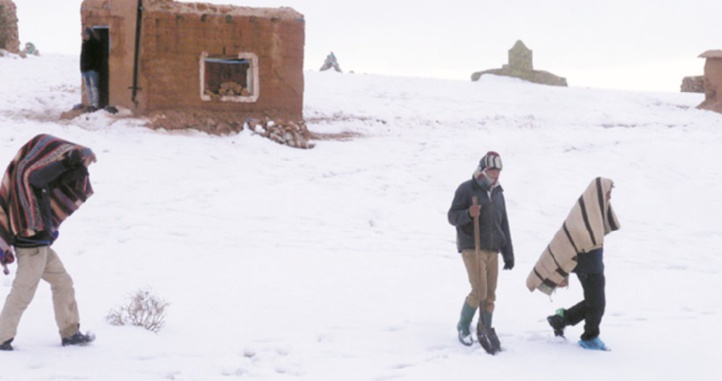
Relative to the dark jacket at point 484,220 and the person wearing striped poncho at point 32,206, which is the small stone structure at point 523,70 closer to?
the dark jacket at point 484,220

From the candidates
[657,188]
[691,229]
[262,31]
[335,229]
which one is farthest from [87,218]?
[657,188]

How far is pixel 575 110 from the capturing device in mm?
25438

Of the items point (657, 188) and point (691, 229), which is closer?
point (691, 229)

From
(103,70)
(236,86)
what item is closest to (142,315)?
(236,86)

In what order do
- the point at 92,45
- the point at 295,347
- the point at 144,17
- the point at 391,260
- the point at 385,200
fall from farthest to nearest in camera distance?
the point at 92,45 → the point at 144,17 → the point at 385,200 → the point at 391,260 → the point at 295,347

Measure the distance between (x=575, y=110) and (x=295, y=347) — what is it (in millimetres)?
20435

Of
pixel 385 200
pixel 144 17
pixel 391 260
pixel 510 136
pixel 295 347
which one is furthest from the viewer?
pixel 510 136

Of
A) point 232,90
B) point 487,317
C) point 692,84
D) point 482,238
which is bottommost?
point 487,317

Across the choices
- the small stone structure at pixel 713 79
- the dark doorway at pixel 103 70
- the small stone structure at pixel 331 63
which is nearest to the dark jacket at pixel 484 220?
the dark doorway at pixel 103 70

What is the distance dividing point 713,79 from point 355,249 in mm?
20149

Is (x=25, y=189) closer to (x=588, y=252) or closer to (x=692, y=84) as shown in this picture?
(x=588, y=252)

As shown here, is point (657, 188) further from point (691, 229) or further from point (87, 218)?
point (87, 218)

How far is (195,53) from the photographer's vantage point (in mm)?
16625

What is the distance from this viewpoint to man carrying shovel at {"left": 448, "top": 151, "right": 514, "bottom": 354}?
6645mm
